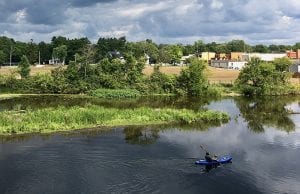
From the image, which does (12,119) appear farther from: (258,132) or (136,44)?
(136,44)

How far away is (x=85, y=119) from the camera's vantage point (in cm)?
4809

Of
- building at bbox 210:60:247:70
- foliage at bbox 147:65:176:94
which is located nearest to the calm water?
foliage at bbox 147:65:176:94

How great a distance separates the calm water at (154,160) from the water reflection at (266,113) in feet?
1.47

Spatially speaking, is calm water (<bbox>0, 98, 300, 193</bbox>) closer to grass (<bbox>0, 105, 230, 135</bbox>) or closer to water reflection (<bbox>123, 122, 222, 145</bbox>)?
water reflection (<bbox>123, 122, 222, 145</bbox>)

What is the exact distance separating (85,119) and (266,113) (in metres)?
25.9

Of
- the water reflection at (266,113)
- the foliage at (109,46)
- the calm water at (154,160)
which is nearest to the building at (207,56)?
the foliage at (109,46)

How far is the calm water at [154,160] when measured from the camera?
1175 inches

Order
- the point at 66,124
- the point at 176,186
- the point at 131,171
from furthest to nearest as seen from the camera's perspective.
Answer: the point at 66,124, the point at 131,171, the point at 176,186

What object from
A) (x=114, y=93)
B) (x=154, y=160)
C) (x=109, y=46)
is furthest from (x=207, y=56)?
(x=154, y=160)

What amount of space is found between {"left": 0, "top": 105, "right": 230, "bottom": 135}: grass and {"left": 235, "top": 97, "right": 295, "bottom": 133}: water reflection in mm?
4186

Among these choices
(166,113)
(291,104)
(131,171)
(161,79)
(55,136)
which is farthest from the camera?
(161,79)

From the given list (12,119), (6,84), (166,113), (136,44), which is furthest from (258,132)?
(136,44)

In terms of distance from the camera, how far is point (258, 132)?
48.7m

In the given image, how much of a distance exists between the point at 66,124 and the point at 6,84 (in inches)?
1925
